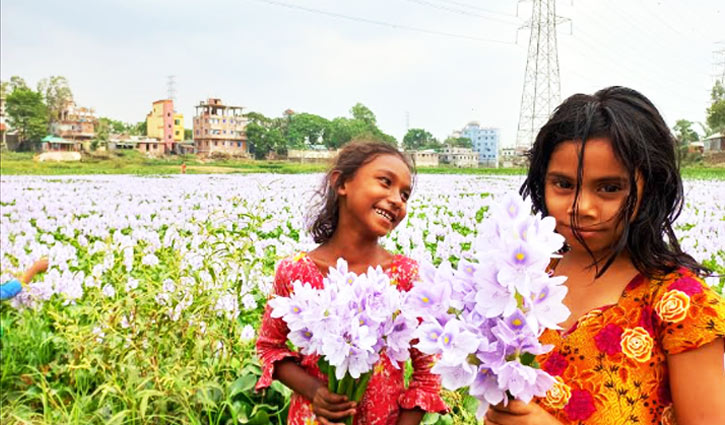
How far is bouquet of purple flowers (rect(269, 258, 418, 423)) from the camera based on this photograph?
1437 mm

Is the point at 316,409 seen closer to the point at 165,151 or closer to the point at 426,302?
the point at 426,302

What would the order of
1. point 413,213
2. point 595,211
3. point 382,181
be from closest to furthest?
point 595,211 → point 382,181 → point 413,213

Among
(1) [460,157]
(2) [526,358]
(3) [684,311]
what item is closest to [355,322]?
(2) [526,358]

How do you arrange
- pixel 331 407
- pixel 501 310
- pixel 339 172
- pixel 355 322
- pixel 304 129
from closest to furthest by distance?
1. pixel 501 310
2. pixel 355 322
3. pixel 331 407
4. pixel 339 172
5. pixel 304 129

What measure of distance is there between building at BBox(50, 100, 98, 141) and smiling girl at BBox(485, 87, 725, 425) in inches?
553

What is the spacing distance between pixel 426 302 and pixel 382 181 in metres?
0.82

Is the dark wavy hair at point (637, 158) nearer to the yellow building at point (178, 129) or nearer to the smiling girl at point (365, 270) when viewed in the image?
the smiling girl at point (365, 270)

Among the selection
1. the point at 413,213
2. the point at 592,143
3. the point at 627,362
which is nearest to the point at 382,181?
the point at 592,143

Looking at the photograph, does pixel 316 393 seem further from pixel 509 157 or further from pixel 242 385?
pixel 509 157

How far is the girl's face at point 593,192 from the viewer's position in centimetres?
129

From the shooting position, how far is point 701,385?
1193 mm

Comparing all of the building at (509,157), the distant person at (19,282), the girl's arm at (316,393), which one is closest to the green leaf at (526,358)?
the girl's arm at (316,393)

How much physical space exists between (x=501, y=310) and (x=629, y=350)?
44cm

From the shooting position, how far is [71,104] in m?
14.1
